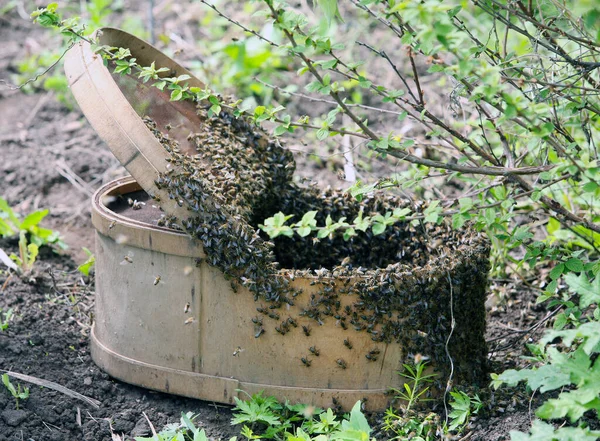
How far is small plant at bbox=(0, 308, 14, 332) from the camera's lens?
4.31 metres

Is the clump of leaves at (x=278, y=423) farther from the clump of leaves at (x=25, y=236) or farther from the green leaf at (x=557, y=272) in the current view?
the clump of leaves at (x=25, y=236)

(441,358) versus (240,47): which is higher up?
(240,47)

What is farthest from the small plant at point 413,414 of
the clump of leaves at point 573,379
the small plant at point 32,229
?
the small plant at point 32,229

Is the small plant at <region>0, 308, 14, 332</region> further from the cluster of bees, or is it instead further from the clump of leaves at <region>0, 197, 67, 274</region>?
the cluster of bees

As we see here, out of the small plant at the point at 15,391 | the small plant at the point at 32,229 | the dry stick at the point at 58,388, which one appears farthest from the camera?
the small plant at the point at 32,229

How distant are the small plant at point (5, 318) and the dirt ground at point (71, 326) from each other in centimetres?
4

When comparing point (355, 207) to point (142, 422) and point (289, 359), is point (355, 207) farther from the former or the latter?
point (142, 422)

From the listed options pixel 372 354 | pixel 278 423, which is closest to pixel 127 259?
pixel 278 423

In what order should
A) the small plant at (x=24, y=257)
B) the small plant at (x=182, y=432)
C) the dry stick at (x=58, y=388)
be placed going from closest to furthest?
the small plant at (x=182, y=432), the dry stick at (x=58, y=388), the small plant at (x=24, y=257)

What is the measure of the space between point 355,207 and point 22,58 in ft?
19.2

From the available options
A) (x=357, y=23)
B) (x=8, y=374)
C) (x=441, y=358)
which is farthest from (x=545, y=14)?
(x=357, y=23)

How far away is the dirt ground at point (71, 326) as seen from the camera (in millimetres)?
3680

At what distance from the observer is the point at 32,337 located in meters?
4.30

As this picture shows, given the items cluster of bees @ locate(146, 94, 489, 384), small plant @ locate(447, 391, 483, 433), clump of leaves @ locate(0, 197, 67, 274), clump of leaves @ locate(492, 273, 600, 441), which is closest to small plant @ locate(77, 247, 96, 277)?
clump of leaves @ locate(0, 197, 67, 274)
